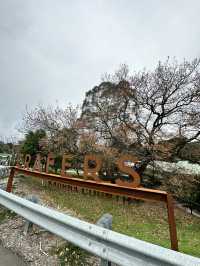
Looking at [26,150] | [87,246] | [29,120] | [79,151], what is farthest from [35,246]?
[26,150]

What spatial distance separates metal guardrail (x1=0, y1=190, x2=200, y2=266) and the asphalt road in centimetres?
51

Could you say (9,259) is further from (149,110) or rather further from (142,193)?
(149,110)

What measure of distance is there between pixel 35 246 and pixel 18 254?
28cm

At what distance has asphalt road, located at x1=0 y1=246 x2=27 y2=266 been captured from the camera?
3.37m

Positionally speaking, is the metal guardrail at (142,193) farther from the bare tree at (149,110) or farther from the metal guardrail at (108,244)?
the bare tree at (149,110)

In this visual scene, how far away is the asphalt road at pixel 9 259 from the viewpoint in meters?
3.37

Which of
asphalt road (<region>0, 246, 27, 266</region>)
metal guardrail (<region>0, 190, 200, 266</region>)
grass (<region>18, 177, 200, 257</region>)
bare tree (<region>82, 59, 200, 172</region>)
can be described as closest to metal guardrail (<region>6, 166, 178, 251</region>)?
grass (<region>18, 177, 200, 257</region>)

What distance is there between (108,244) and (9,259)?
154 cm

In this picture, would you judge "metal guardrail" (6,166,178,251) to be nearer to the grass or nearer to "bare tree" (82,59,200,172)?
the grass

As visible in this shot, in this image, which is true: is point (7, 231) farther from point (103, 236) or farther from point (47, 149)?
point (47, 149)

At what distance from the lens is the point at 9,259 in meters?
3.52

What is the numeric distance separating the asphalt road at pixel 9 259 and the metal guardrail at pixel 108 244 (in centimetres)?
51

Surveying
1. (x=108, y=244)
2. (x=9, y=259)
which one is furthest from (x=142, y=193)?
(x=9, y=259)

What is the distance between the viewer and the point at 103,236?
279cm
